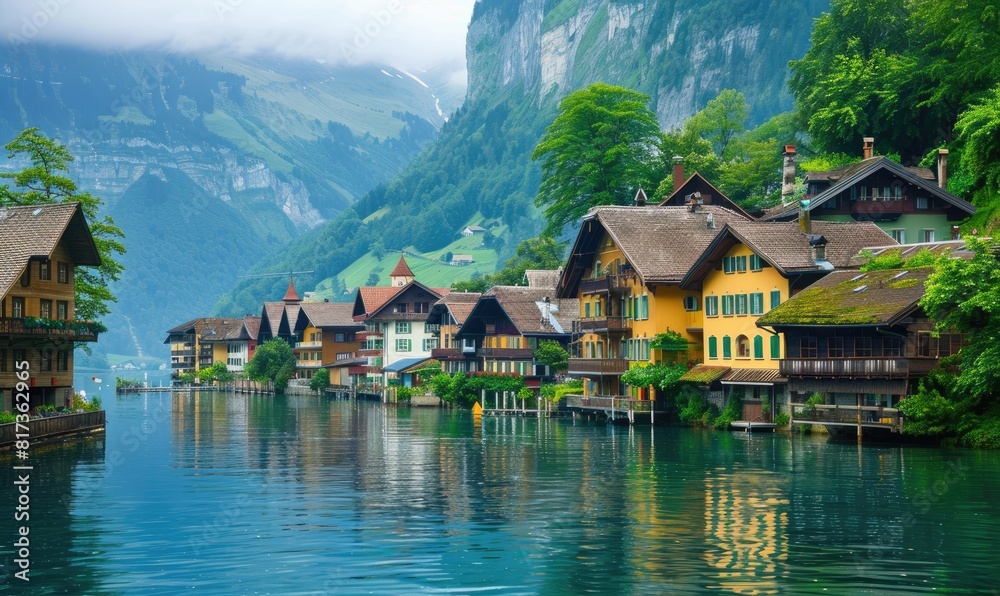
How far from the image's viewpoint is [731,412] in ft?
247

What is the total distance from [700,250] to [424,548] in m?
55.0

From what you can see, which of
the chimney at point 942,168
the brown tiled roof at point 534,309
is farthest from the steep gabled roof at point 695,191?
the chimney at point 942,168

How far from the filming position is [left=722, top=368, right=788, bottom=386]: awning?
70.9 meters

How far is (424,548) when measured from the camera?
34.2 m

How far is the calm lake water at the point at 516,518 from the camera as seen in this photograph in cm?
3025

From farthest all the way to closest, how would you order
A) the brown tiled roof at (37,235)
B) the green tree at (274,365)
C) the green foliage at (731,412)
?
the green tree at (274,365) < the green foliage at (731,412) < the brown tiled roof at (37,235)

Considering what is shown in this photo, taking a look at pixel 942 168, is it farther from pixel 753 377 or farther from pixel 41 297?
pixel 41 297

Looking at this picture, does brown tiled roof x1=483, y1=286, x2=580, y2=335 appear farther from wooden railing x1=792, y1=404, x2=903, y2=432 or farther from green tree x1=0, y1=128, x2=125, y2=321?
wooden railing x1=792, y1=404, x2=903, y2=432

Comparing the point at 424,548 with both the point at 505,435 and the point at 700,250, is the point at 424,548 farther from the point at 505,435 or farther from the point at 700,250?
the point at 700,250

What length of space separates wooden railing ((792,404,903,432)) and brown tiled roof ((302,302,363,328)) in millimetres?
107050

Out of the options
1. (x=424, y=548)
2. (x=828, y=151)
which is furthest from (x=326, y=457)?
(x=828, y=151)

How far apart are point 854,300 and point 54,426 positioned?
4234 cm

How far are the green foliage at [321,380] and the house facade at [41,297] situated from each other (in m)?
86.4

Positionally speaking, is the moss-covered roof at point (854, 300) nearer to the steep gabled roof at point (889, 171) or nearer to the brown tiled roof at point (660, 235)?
the brown tiled roof at point (660, 235)
